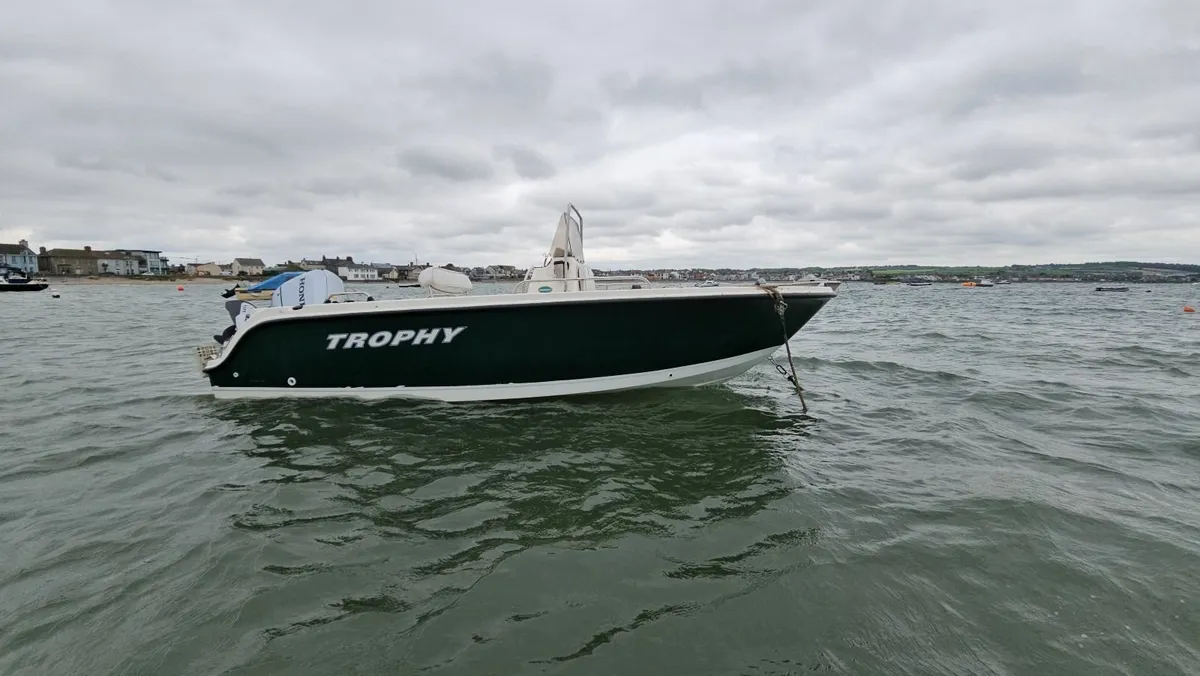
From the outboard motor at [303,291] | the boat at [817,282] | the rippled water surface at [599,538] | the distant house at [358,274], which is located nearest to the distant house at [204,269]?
the distant house at [358,274]

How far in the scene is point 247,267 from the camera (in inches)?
4505

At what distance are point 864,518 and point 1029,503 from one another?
1.25 m

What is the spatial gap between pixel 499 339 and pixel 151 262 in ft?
431

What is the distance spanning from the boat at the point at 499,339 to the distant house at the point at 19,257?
10846cm

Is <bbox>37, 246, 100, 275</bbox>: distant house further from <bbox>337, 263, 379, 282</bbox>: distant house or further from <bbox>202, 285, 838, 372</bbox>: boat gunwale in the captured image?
<bbox>202, 285, 838, 372</bbox>: boat gunwale

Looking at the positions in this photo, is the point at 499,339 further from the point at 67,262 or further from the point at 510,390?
the point at 67,262

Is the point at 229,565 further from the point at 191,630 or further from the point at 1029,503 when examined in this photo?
the point at 1029,503

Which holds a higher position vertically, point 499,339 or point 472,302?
point 472,302

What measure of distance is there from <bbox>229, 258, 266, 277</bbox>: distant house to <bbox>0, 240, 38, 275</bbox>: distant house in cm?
2958

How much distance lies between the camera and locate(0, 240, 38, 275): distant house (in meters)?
80.4

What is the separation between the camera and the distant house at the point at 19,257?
80.4 m

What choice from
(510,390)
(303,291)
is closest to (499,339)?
(510,390)

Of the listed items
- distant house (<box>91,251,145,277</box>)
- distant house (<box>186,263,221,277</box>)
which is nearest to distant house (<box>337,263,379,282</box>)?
distant house (<box>186,263,221,277</box>)

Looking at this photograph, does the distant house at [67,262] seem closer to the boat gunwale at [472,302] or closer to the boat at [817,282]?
the boat gunwale at [472,302]
